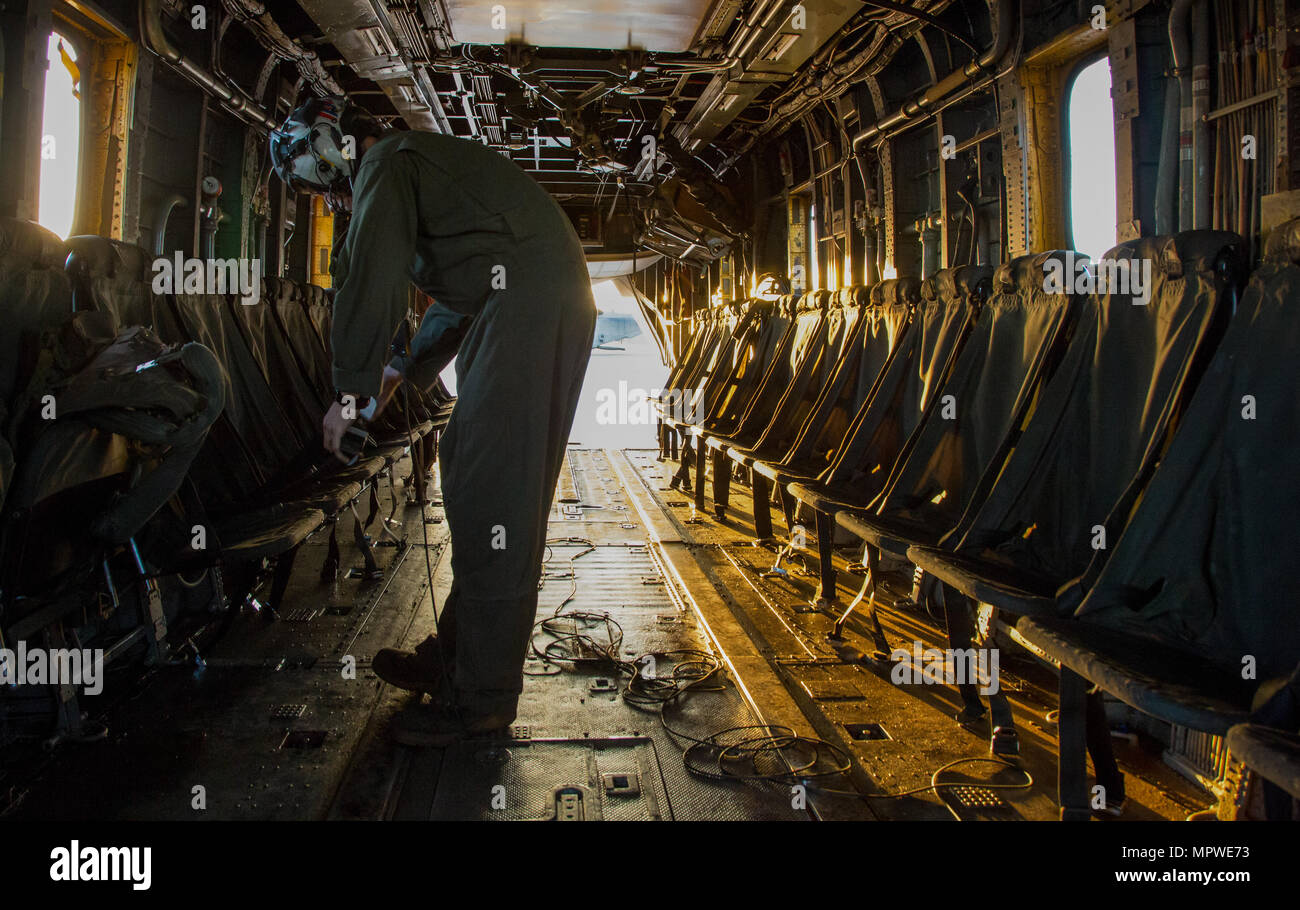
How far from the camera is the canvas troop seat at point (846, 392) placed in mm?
4461

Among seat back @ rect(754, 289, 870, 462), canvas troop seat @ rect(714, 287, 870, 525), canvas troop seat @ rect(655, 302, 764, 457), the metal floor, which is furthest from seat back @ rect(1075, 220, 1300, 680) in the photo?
canvas troop seat @ rect(655, 302, 764, 457)

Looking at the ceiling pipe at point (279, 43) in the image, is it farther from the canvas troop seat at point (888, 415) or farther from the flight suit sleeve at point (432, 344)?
the canvas troop seat at point (888, 415)

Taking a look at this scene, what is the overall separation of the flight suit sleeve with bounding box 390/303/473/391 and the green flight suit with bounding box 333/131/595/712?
23 cm

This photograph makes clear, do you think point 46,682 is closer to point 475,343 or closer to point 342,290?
point 342,290

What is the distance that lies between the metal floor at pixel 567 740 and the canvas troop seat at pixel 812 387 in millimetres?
1429

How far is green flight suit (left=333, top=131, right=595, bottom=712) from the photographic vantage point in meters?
2.23

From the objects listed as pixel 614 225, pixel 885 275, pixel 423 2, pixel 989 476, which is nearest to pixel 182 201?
pixel 423 2

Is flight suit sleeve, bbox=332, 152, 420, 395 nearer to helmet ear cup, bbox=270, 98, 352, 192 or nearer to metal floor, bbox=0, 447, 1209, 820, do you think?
helmet ear cup, bbox=270, 98, 352, 192

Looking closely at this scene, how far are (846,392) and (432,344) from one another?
2.75m

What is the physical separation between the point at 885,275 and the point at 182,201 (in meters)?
5.66

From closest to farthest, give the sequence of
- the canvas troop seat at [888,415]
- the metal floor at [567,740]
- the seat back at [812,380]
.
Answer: the metal floor at [567,740], the canvas troop seat at [888,415], the seat back at [812,380]

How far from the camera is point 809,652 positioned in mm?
3273

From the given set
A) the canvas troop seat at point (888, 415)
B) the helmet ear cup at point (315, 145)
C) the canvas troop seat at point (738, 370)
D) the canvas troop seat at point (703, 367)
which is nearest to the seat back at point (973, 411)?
the canvas troop seat at point (888, 415)

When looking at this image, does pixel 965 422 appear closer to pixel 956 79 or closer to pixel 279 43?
pixel 956 79
